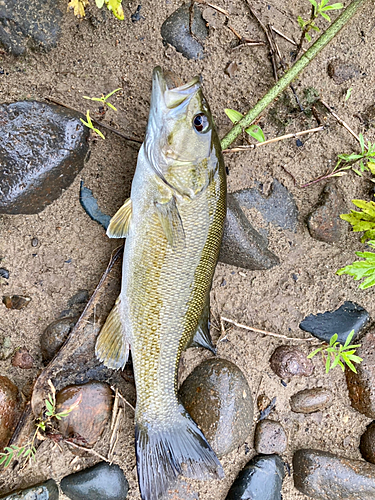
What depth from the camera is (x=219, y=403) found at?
3279 mm

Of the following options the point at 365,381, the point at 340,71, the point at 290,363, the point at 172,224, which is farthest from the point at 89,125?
the point at 365,381

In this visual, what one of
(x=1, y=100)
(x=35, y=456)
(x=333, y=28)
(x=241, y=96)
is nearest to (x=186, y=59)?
(x=241, y=96)

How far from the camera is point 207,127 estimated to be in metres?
2.87

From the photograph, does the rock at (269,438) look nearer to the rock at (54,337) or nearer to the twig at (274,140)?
the rock at (54,337)

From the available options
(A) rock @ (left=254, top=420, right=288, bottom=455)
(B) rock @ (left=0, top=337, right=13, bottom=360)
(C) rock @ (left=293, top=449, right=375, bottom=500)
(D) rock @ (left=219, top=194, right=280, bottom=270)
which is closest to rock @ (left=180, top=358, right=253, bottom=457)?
(A) rock @ (left=254, top=420, right=288, bottom=455)

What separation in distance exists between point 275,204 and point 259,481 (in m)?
2.19

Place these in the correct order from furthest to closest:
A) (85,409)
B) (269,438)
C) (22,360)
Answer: (269,438) → (22,360) → (85,409)

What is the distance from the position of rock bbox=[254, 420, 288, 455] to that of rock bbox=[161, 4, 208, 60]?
2983 millimetres

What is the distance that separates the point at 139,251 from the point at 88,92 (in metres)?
1.32

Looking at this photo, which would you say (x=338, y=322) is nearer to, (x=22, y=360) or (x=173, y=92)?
(x=173, y=92)

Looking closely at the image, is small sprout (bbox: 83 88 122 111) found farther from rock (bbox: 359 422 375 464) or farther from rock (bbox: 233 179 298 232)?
rock (bbox: 359 422 375 464)

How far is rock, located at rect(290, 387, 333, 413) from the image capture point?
3.56 m

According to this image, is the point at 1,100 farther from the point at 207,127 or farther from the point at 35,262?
the point at 207,127

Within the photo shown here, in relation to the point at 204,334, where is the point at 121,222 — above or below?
above
